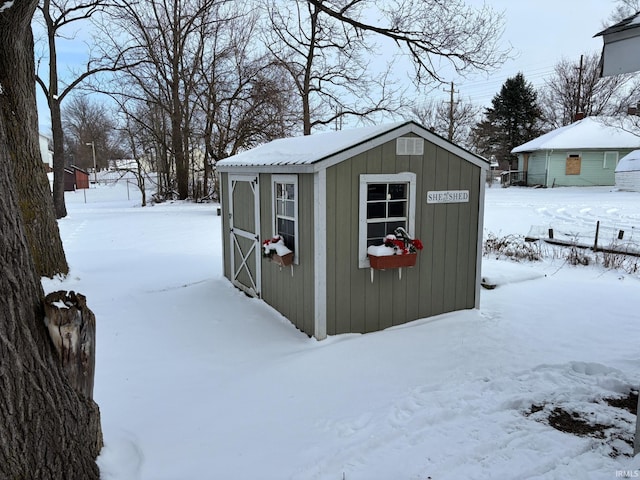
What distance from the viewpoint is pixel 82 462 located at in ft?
8.14

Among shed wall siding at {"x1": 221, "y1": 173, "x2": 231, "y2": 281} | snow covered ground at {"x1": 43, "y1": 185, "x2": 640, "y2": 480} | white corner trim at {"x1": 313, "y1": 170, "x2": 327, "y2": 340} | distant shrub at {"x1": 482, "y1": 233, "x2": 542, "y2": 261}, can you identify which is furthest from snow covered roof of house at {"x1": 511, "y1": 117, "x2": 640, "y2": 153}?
white corner trim at {"x1": 313, "y1": 170, "x2": 327, "y2": 340}

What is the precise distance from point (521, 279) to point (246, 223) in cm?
434

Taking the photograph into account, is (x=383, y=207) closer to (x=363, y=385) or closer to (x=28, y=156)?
(x=363, y=385)

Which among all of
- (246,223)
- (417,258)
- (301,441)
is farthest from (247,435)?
(246,223)

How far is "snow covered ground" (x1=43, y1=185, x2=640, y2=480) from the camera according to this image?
9.53 feet

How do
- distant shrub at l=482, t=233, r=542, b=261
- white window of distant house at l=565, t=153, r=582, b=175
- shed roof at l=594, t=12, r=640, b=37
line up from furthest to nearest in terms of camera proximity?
white window of distant house at l=565, t=153, r=582, b=175 < distant shrub at l=482, t=233, r=542, b=261 < shed roof at l=594, t=12, r=640, b=37

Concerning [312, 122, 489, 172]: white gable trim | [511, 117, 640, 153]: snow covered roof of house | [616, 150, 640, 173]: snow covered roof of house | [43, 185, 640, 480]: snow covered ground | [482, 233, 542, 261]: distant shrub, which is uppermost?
[511, 117, 640, 153]: snow covered roof of house

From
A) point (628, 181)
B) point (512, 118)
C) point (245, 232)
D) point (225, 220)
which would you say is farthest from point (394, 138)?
point (512, 118)

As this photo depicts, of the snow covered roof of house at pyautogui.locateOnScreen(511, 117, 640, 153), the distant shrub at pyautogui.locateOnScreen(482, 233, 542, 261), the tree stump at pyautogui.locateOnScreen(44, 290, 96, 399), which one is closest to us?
the tree stump at pyautogui.locateOnScreen(44, 290, 96, 399)

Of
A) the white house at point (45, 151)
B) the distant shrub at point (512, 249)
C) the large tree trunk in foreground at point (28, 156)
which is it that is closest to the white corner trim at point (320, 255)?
the large tree trunk in foreground at point (28, 156)

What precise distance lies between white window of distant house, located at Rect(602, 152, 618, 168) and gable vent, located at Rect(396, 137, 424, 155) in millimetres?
24561

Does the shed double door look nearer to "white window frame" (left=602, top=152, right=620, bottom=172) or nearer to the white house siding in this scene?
the white house siding

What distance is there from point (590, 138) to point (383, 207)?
81.9ft

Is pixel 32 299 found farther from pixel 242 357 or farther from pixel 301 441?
pixel 242 357
